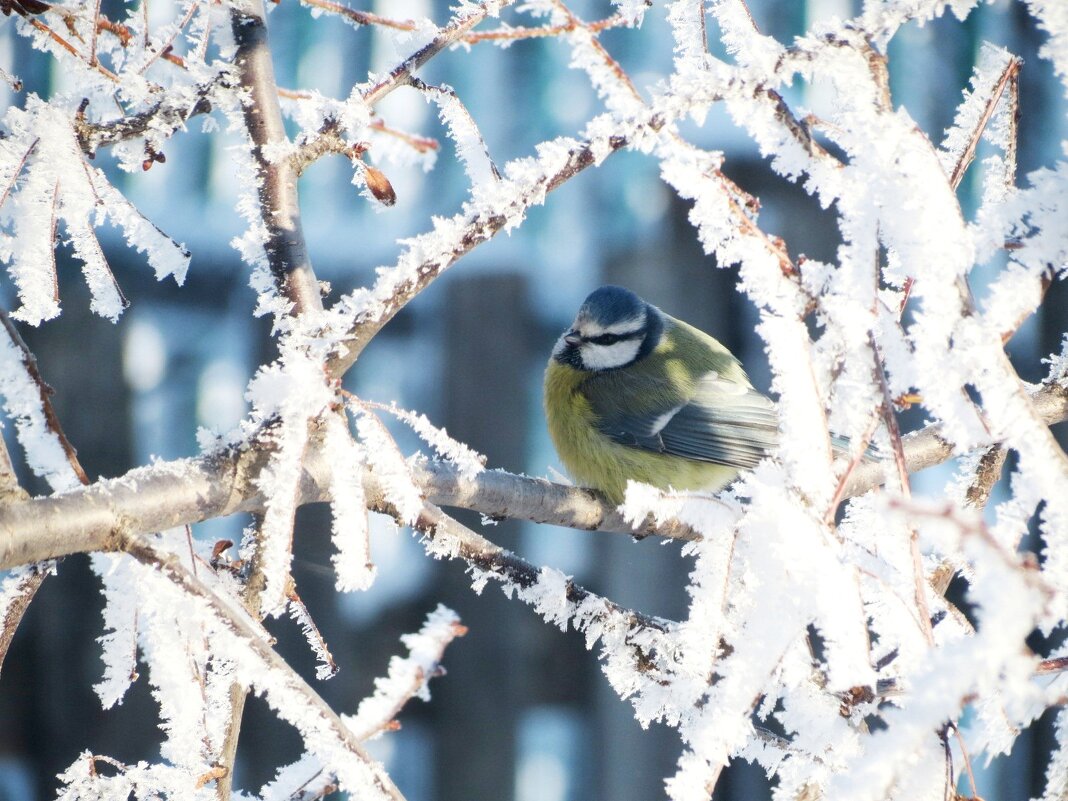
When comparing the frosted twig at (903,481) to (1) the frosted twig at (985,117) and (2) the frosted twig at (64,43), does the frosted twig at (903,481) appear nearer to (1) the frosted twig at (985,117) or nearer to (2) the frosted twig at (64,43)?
(1) the frosted twig at (985,117)

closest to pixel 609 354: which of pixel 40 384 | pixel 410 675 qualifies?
pixel 410 675

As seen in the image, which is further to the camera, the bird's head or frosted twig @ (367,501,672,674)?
the bird's head

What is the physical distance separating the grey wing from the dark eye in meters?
0.17

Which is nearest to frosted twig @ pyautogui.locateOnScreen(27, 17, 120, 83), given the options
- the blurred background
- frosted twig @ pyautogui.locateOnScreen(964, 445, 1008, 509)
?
frosted twig @ pyautogui.locateOnScreen(964, 445, 1008, 509)

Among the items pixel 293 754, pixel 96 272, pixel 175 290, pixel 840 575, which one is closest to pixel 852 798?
→ pixel 840 575

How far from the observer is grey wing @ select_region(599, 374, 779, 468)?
6.51 ft

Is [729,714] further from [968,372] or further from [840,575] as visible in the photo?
[968,372]

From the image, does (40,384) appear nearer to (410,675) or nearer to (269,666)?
(269,666)

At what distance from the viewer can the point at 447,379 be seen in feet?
8.38

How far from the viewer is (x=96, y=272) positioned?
2.89 ft

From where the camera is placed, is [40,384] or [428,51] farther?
[428,51]

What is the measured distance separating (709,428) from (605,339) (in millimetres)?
309

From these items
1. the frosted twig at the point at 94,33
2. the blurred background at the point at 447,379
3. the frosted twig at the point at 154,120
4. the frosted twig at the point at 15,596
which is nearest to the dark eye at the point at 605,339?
the blurred background at the point at 447,379

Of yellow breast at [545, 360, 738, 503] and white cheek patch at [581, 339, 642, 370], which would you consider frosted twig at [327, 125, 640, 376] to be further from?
white cheek patch at [581, 339, 642, 370]
